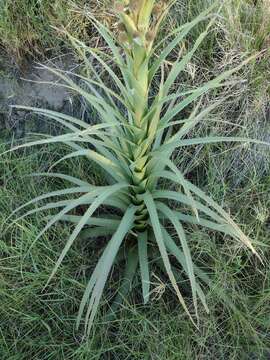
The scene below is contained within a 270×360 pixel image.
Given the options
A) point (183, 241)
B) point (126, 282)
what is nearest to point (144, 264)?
point (126, 282)

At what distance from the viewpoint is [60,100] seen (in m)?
2.12

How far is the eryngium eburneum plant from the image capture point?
1277 mm

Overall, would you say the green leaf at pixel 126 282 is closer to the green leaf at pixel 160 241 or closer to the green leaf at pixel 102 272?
the green leaf at pixel 102 272

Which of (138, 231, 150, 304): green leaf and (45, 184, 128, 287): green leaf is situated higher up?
(45, 184, 128, 287): green leaf

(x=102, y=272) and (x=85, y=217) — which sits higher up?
(x=85, y=217)

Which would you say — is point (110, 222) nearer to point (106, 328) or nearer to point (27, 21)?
point (106, 328)

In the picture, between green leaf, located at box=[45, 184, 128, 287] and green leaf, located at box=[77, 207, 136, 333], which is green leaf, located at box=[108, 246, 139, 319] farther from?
green leaf, located at box=[45, 184, 128, 287]

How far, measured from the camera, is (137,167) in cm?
153

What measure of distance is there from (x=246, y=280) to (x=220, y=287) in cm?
17

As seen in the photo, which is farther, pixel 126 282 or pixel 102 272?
pixel 126 282

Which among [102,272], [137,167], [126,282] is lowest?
[126,282]

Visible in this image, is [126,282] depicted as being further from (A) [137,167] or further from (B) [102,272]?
(A) [137,167]

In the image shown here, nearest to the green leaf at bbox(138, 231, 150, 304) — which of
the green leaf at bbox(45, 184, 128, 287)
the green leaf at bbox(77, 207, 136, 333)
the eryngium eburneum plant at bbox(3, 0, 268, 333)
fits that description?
the eryngium eburneum plant at bbox(3, 0, 268, 333)

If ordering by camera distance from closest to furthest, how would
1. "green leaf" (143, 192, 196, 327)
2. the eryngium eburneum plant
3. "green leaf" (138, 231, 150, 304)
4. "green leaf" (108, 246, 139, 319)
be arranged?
1. the eryngium eburneum plant
2. "green leaf" (143, 192, 196, 327)
3. "green leaf" (138, 231, 150, 304)
4. "green leaf" (108, 246, 139, 319)
